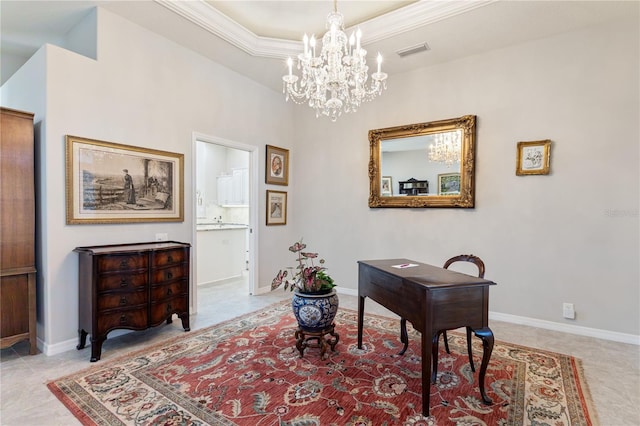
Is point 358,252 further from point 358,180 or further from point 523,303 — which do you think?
point 523,303

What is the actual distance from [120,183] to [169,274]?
1062 millimetres

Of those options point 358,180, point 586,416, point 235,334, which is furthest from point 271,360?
point 358,180

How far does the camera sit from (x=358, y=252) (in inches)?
190

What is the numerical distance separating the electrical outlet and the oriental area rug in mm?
828

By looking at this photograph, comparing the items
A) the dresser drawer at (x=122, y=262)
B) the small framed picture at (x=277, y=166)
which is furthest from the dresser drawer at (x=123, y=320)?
the small framed picture at (x=277, y=166)

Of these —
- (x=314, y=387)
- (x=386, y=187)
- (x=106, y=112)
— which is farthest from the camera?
(x=386, y=187)

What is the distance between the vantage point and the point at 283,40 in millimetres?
3883

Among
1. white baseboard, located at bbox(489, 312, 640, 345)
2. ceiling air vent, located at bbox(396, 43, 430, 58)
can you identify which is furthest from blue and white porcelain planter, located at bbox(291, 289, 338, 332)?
ceiling air vent, located at bbox(396, 43, 430, 58)

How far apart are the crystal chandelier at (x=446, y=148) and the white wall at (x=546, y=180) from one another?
0.82 ft

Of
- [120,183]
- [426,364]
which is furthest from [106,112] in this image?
[426,364]

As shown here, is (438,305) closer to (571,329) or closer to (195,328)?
(571,329)

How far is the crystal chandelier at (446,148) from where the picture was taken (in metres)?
4.01

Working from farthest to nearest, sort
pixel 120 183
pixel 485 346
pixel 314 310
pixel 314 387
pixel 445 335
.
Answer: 1. pixel 120 183
2. pixel 445 335
3. pixel 314 310
4. pixel 314 387
5. pixel 485 346

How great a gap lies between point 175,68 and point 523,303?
4891mm
